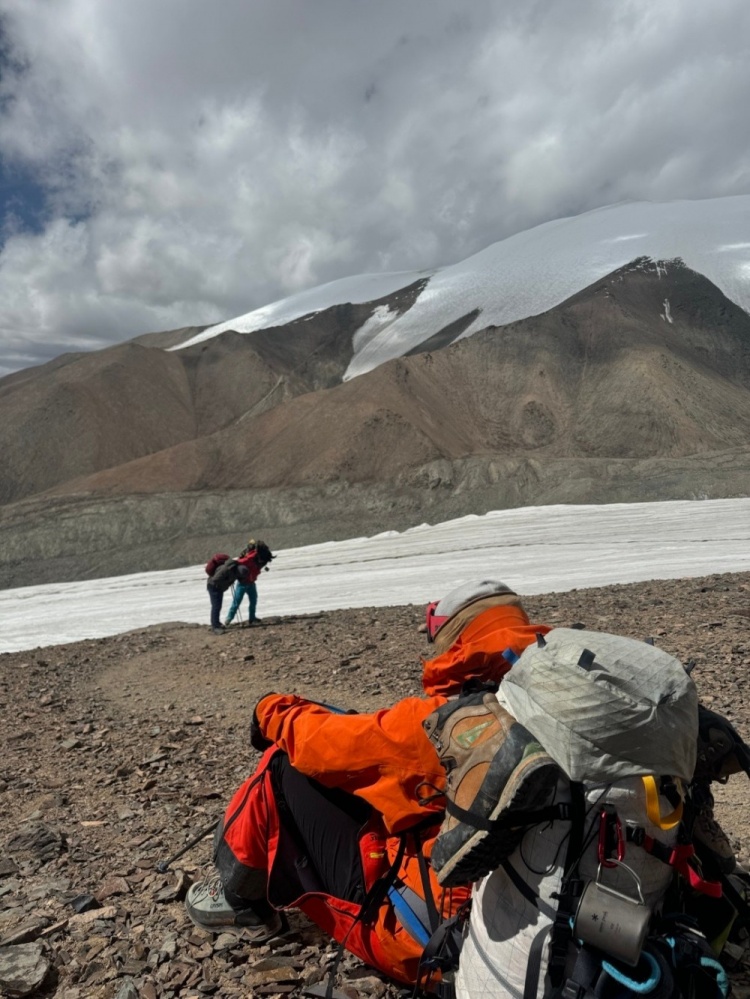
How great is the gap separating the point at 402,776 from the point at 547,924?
0.66m

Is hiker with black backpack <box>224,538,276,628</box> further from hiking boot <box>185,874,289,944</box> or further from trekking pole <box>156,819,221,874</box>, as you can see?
hiking boot <box>185,874,289,944</box>

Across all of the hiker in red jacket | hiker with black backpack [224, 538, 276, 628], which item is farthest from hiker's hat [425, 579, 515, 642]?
hiker with black backpack [224, 538, 276, 628]

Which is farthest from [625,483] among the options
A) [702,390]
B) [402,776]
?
[402,776]

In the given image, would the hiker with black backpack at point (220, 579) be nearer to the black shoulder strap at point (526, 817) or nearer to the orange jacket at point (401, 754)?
the orange jacket at point (401, 754)

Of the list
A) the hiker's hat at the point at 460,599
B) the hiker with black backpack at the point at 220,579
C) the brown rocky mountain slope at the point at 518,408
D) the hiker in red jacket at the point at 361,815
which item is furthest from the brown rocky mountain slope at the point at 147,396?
the hiker's hat at the point at 460,599

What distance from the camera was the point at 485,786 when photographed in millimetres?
1977

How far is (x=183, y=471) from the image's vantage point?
44562 mm

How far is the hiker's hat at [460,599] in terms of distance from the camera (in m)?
2.74

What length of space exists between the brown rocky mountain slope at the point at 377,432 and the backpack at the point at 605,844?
1319 inches

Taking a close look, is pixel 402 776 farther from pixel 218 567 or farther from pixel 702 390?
pixel 702 390

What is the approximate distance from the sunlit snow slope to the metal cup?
269 feet

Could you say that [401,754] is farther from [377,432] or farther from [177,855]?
[377,432]

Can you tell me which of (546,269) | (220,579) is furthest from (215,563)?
(546,269)

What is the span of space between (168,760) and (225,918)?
2703mm
